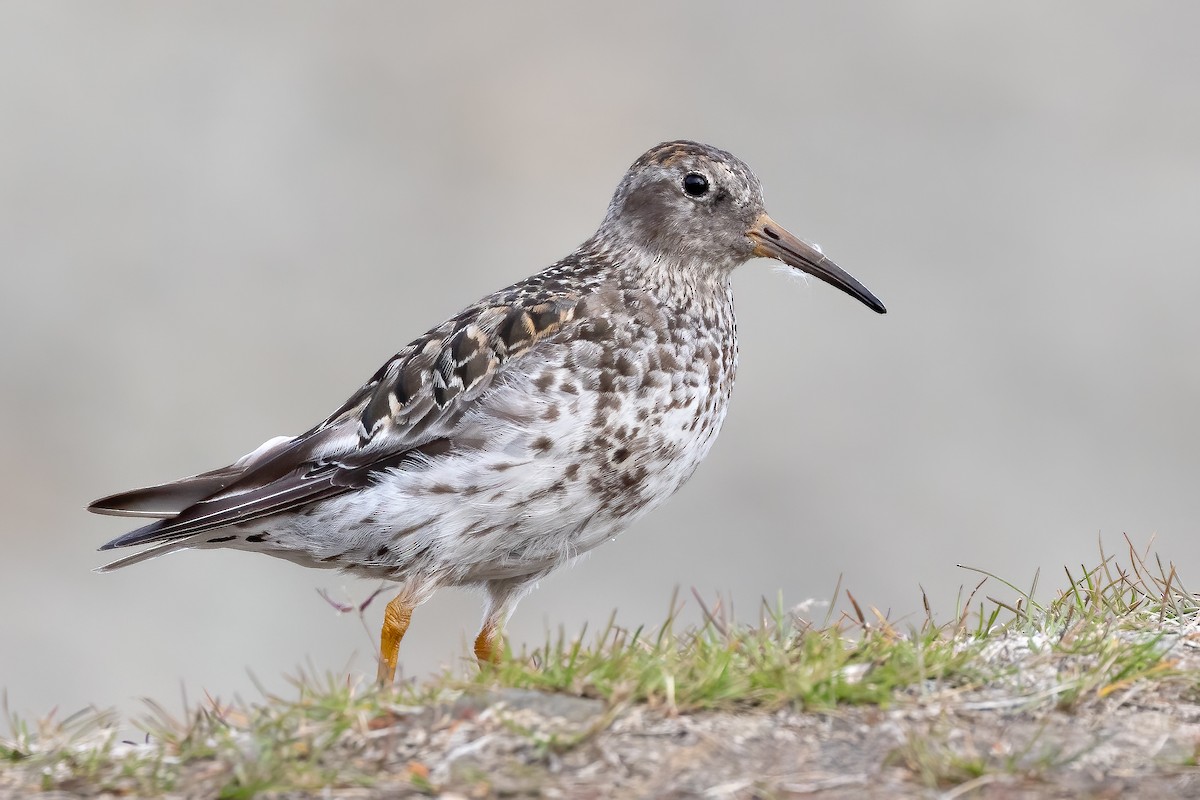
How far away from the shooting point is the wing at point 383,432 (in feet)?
22.1

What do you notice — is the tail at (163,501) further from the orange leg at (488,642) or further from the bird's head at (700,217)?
the bird's head at (700,217)

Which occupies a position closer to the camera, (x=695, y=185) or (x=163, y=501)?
(x=163, y=501)

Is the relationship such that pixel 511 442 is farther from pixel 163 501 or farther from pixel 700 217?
pixel 163 501

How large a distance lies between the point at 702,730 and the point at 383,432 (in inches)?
118

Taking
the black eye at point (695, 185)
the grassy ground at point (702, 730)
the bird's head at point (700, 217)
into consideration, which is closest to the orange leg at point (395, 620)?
the grassy ground at point (702, 730)

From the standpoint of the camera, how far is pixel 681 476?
22.5ft

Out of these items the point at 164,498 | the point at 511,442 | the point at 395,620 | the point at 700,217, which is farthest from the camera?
the point at 700,217

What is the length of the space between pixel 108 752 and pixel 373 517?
216 centimetres

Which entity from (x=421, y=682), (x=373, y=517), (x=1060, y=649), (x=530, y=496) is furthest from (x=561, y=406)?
(x=1060, y=649)

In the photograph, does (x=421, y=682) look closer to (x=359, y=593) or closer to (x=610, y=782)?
(x=610, y=782)

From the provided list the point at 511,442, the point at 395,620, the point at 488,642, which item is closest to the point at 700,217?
the point at 511,442

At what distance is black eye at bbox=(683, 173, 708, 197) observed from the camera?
24.7 ft

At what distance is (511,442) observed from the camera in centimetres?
641

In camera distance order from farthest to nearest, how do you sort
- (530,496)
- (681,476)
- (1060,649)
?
1. (681,476)
2. (530,496)
3. (1060,649)
